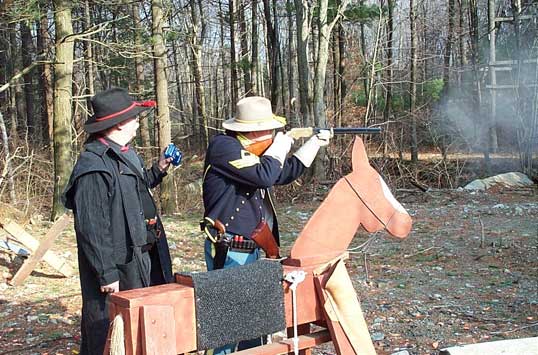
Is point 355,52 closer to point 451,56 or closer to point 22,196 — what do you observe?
point 451,56

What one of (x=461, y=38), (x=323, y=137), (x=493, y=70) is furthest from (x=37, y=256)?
(x=461, y=38)

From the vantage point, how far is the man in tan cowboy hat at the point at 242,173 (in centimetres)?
322

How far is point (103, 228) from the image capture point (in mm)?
3025

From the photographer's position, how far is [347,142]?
14.5 meters

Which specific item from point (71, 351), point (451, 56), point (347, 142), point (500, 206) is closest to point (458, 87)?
point (451, 56)

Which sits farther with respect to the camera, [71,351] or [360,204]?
[71,351]

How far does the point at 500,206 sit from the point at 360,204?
28.1ft

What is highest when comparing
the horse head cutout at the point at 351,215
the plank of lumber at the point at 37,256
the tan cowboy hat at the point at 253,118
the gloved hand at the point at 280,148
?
the tan cowboy hat at the point at 253,118

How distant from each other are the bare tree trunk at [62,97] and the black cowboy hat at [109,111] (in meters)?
7.63

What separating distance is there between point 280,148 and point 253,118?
28 centimetres

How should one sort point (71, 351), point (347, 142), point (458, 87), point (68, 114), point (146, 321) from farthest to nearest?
point (458, 87)
point (347, 142)
point (68, 114)
point (71, 351)
point (146, 321)

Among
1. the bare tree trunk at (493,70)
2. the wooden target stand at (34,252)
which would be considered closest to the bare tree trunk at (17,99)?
the wooden target stand at (34,252)

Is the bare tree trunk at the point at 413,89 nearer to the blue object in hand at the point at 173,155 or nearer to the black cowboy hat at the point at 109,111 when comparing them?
the blue object in hand at the point at 173,155

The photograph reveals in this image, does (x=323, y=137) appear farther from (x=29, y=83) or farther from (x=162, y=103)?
(x=29, y=83)
